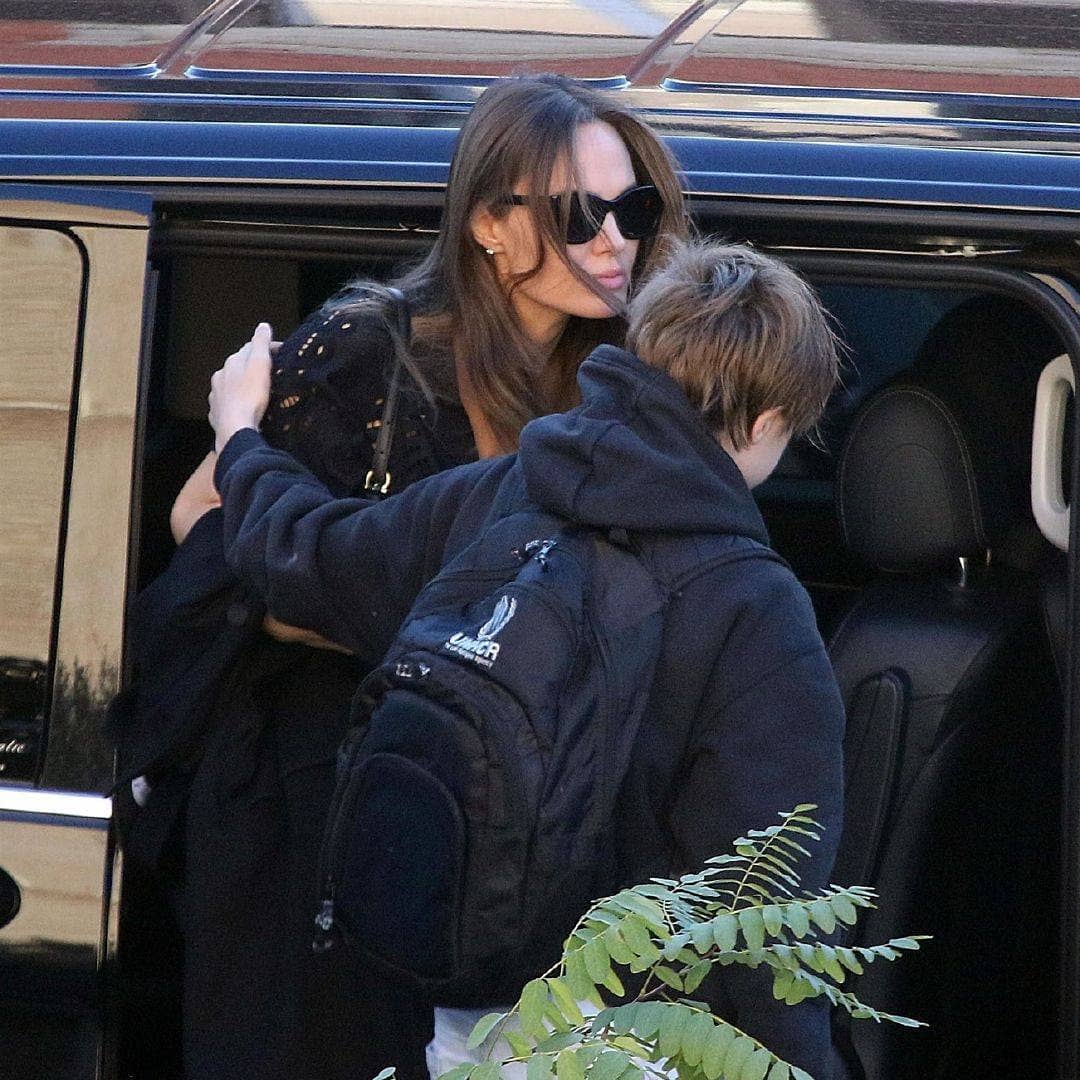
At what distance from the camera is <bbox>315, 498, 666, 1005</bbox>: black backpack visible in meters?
1.56

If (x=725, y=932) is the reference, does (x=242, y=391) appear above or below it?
above

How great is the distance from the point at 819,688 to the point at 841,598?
1.43 meters

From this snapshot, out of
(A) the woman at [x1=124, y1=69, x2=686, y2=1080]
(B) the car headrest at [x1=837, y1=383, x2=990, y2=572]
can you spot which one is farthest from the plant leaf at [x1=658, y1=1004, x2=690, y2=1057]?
(B) the car headrest at [x1=837, y1=383, x2=990, y2=572]

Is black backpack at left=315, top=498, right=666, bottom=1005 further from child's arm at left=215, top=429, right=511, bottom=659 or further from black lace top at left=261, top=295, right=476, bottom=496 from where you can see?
black lace top at left=261, top=295, right=476, bottom=496

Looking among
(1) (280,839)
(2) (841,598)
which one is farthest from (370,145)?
(2) (841,598)

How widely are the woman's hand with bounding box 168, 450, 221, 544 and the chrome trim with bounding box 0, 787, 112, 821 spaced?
1.11 feet

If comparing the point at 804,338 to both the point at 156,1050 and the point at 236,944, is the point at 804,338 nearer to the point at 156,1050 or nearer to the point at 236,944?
the point at 236,944

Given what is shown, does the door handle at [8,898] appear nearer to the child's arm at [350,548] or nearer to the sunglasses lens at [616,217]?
the child's arm at [350,548]

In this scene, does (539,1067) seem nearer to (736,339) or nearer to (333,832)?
(333,832)

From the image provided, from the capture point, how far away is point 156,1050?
2.21m

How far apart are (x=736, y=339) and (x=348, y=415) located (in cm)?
57

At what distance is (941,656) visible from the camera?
243 centimetres

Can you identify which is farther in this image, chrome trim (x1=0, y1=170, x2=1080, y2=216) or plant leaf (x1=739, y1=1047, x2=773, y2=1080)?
chrome trim (x1=0, y1=170, x2=1080, y2=216)

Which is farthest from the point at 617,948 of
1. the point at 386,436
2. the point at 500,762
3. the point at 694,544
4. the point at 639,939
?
the point at 386,436
